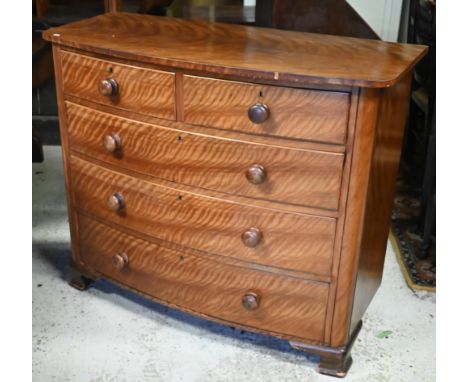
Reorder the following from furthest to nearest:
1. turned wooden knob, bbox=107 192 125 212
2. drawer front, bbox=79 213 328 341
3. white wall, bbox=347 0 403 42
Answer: white wall, bbox=347 0 403 42 → turned wooden knob, bbox=107 192 125 212 → drawer front, bbox=79 213 328 341

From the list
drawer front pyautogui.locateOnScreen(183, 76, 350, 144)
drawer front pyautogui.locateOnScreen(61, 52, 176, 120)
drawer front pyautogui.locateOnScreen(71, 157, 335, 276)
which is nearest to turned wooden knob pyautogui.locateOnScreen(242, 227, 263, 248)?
drawer front pyautogui.locateOnScreen(71, 157, 335, 276)

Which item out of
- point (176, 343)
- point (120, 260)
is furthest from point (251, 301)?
point (120, 260)

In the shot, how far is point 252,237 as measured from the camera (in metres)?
1.81

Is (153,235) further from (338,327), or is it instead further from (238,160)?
(338,327)

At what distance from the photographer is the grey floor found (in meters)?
1.96

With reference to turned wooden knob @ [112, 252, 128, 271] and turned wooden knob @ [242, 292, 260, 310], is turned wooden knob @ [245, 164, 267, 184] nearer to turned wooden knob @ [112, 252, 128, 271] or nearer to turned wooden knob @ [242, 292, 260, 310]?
turned wooden knob @ [242, 292, 260, 310]

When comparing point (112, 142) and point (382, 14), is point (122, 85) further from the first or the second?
point (382, 14)

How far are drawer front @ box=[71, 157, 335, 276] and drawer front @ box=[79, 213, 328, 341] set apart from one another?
56mm

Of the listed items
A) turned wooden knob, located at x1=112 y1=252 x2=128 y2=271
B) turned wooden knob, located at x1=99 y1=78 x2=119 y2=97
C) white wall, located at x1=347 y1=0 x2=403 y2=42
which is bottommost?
turned wooden knob, located at x1=112 y1=252 x2=128 y2=271

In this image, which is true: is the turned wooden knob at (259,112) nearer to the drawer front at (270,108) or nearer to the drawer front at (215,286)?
the drawer front at (270,108)

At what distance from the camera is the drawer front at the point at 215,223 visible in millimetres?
1784

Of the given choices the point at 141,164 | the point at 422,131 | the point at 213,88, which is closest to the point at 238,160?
the point at 213,88

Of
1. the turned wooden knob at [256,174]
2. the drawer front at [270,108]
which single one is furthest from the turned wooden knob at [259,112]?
the turned wooden knob at [256,174]

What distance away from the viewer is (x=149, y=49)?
1801 mm
